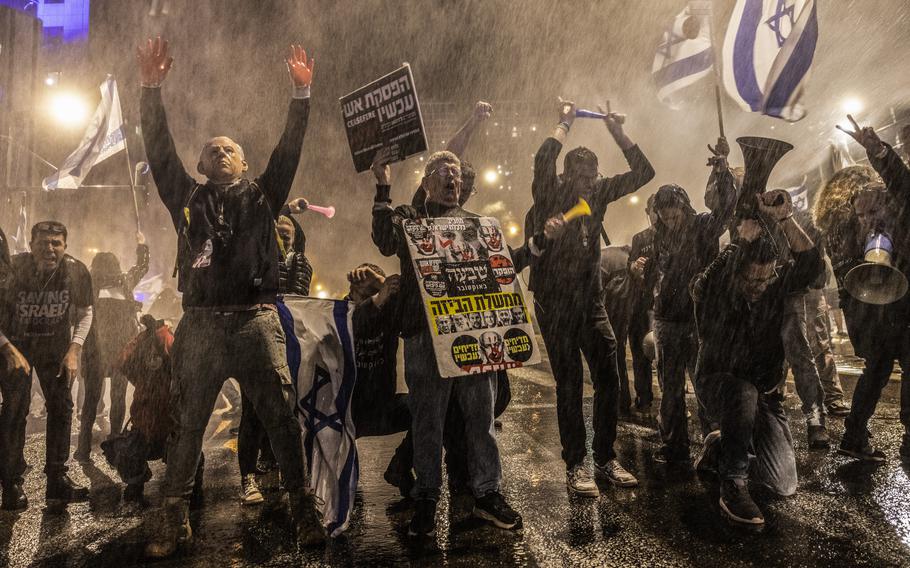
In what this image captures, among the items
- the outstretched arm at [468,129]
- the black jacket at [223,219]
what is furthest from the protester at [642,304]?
the black jacket at [223,219]

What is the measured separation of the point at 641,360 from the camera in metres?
6.79

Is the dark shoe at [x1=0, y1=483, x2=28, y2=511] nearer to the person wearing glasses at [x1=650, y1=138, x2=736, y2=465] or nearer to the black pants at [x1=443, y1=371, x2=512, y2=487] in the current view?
the black pants at [x1=443, y1=371, x2=512, y2=487]

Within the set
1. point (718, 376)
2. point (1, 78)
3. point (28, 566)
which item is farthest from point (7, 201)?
point (718, 376)

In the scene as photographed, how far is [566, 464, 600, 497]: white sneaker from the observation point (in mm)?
3768

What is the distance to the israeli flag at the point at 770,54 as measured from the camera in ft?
22.3

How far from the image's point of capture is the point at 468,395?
3.46 meters

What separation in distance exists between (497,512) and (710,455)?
173 centimetres

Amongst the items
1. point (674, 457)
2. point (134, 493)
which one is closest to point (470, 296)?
point (674, 457)

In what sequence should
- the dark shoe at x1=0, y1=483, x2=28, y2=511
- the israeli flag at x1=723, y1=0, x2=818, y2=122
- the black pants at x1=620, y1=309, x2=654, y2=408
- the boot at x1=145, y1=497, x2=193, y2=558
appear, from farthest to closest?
the israeli flag at x1=723, y1=0, x2=818, y2=122 → the black pants at x1=620, y1=309, x2=654, y2=408 → the dark shoe at x1=0, y1=483, x2=28, y2=511 → the boot at x1=145, y1=497, x2=193, y2=558

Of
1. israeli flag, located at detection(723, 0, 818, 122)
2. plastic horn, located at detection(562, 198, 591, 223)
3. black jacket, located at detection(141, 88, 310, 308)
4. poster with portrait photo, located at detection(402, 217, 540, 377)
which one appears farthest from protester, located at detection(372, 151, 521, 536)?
israeli flag, located at detection(723, 0, 818, 122)

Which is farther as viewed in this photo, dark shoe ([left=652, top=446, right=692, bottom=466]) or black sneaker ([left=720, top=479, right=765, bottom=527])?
dark shoe ([left=652, top=446, right=692, bottom=466])

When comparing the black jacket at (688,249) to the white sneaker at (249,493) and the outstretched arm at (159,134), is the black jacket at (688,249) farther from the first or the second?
the outstretched arm at (159,134)

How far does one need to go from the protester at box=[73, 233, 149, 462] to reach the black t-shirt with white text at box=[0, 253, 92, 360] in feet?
3.68

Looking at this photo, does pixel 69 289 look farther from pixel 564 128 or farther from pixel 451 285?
pixel 564 128
